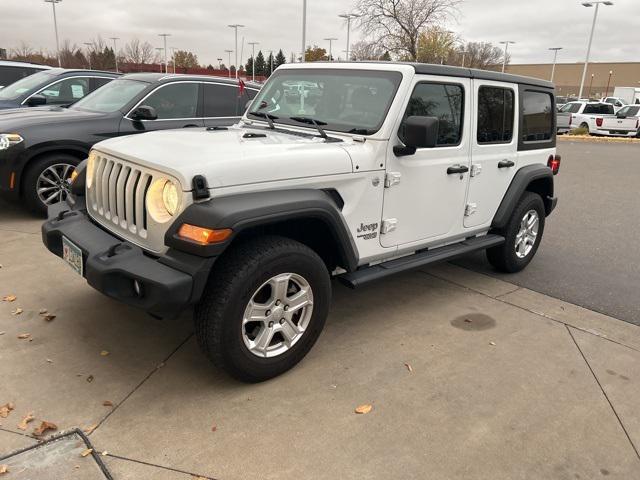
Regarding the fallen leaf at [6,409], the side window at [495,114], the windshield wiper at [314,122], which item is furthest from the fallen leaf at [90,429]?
the side window at [495,114]

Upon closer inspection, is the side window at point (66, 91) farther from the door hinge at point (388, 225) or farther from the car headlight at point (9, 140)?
the door hinge at point (388, 225)

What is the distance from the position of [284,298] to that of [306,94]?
181cm

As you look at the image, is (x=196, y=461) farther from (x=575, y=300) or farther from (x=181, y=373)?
(x=575, y=300)

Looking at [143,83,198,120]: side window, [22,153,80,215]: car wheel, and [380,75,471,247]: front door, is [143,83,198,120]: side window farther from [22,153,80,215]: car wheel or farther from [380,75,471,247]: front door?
[380,75,471,247]: front door

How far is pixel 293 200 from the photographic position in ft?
9.63

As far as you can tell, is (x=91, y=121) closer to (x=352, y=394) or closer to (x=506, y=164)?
(x=506, y=164)

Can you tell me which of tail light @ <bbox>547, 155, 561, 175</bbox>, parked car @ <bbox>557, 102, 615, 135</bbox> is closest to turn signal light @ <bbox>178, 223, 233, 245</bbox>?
tail light @ <bbox>547, 155, 561, 175</bbox>

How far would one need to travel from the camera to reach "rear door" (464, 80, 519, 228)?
435cm

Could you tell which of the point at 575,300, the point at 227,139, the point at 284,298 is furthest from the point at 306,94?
the point at 575,300

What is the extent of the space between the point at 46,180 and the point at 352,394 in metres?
4.68

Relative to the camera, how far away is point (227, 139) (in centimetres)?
339

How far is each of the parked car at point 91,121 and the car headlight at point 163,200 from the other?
3.50 meters

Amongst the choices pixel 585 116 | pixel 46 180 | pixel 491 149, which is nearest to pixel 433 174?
pixel 491 149

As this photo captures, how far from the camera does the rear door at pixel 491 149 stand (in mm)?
4348
